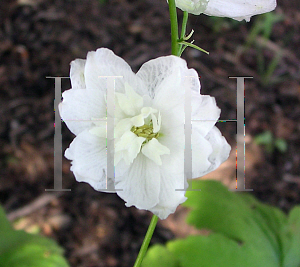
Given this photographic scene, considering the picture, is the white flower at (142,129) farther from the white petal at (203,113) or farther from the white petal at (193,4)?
the white petal at (193,4)

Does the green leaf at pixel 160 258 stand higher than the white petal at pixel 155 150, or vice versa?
the white petal at pixel 155 150

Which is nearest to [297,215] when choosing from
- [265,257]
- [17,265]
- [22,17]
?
[265,257]

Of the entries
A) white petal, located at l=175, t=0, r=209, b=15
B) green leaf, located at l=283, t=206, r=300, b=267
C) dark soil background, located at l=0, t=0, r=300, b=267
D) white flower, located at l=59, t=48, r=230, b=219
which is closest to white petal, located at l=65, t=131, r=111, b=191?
white flower, located at l=59, t=48, r=230, b=219

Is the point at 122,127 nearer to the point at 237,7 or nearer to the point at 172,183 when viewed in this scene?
the point at 172,183

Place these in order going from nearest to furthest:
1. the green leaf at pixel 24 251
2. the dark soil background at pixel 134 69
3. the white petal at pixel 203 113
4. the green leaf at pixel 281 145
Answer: the white petal at pixel 203 113 < the green leaf at pixel 24 251 < the dark soil background at pixel 134 69 < the green leaf at pixel 281 145

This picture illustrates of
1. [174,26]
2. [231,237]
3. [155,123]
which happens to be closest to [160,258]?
[231,237]

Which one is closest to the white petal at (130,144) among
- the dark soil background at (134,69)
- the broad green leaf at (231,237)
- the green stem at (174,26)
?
the green stem at (174,26)
